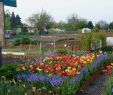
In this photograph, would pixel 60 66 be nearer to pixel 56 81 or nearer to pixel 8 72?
pixel 8 72

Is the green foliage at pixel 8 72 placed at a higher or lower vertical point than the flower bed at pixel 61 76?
higher

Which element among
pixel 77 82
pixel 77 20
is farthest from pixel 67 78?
pixel 77 20

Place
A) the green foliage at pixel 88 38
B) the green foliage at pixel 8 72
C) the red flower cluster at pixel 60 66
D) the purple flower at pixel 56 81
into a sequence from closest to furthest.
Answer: the purple flower at pixel 56 81
the green foliage at pixel 8 72
the red flower cluster at pixel 60 66
the green foliage at pixel 88 38

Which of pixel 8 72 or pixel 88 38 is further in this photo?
pixel 88 38

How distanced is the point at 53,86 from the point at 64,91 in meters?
0.36

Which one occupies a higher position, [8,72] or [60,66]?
[8,72]

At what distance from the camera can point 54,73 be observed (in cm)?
1008

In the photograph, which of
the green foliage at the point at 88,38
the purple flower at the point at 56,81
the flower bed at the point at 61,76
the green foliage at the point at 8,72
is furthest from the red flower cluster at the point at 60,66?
the green foliage at the point at 88,38

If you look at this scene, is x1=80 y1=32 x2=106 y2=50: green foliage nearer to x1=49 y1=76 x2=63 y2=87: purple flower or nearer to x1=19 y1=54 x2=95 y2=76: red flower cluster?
x1=19 y1=54 x2=95 y2=76: red flower cluster

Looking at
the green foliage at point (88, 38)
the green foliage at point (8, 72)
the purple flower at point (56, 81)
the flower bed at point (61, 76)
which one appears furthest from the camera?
the green foliage at point (88, 38)

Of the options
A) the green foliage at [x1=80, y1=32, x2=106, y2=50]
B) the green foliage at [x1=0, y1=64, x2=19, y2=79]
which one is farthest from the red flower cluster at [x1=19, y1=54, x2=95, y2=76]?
the green foliage at [x1=80, y1=32, x2=106, y2=50]

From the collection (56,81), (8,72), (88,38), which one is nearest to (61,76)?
(56,81)

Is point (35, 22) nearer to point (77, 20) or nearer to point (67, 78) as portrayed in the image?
point (77, 20)

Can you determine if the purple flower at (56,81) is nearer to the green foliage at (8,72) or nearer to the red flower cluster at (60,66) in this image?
the red flower cluster at (60,66)
